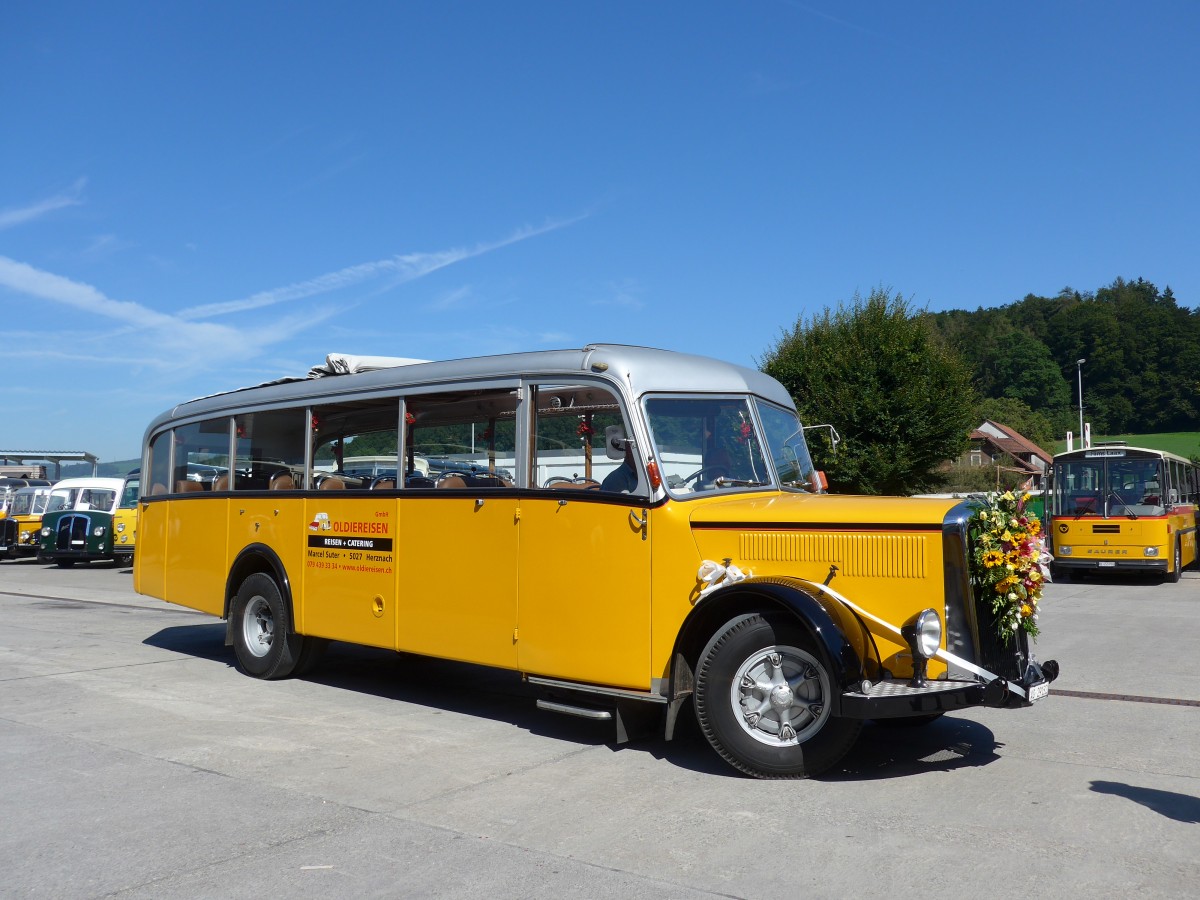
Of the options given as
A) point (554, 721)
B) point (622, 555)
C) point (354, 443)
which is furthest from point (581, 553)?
point (354, 443)

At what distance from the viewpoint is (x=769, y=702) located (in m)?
5.79

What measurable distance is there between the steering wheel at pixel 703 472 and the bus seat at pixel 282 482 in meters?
4.18

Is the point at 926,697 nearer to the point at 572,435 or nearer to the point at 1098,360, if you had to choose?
the point at 572,435

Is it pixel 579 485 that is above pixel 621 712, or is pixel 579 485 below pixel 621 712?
above

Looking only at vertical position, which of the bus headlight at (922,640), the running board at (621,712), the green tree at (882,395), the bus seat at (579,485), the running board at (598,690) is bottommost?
the running board at (621,712)

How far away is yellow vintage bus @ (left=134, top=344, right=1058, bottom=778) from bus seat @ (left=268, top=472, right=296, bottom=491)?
0.10 feet

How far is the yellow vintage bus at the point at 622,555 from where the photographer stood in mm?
5625

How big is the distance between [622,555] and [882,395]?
24311 millimetres

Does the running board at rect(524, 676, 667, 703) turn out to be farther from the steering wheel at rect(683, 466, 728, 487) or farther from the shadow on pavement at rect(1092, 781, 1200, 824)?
the shadow on pavement at rect(1092, 781, 1200, 824)

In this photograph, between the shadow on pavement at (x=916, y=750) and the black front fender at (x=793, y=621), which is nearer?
the black front fender at (x=793, y=621)

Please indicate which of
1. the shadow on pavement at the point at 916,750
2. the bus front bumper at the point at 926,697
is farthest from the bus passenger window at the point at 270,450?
the bus front bumper at the point at 926,697

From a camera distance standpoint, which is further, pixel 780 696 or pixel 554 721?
pixel 554 721

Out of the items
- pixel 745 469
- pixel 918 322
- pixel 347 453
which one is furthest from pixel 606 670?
pixel 918 322

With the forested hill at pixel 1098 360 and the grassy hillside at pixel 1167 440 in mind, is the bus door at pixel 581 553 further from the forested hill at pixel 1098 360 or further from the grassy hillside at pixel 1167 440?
the forested hill at pixel 1098 360
